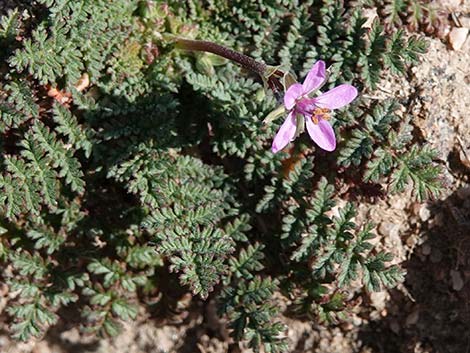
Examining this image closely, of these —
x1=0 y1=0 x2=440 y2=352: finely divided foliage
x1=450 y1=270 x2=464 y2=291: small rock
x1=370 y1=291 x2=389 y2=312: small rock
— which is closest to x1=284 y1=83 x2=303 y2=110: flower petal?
x1=0 y1=0 x2=440 y2=352: finely divided foliage

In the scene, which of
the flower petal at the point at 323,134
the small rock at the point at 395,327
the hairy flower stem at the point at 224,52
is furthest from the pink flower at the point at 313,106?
the small rock at the point at 395,327

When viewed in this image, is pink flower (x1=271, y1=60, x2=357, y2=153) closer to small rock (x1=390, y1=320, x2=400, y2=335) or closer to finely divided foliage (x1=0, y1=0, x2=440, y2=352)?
finely divided foliage (x1=0, y1=0, x2=440, y2=352)

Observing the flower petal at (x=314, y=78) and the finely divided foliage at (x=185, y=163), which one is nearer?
the flower petal at (x=314, y=78)

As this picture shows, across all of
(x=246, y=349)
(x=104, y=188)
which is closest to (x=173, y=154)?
(x=104, y=188)

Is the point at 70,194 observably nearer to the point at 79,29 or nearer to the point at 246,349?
the point at 79,29

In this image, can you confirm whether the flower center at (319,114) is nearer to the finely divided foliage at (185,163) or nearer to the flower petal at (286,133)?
the flower petal at (286,133)
